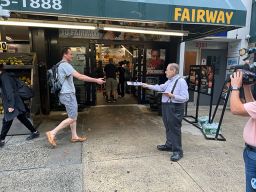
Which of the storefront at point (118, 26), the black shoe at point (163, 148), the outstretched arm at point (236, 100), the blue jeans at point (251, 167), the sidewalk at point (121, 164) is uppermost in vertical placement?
the storefront at point (118, 26)

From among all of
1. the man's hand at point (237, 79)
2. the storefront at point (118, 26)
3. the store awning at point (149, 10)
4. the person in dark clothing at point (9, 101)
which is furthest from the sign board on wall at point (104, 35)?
the man's hand at point (237, 79)

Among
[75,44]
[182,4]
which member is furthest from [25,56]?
[182,4]

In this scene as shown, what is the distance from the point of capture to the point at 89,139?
481 centimetres

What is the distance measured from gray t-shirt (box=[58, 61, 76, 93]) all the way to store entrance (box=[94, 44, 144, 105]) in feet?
11.3

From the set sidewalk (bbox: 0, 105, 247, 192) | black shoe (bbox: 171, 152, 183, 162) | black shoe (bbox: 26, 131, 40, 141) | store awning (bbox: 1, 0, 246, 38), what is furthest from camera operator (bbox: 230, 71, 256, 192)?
black shoe (bbox: 26, 131, 40, 141)

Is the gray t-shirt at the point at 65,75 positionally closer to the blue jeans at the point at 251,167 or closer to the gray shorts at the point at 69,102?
the gray shorts at the point at 69,102

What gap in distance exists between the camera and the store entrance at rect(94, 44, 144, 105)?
827cm

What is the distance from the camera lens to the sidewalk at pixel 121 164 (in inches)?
124

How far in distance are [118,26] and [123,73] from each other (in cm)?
513

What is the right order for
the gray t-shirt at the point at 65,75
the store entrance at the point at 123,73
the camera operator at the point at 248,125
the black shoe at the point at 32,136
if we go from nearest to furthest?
the camera operator at the point at 248,125 < the gray t-shirt at the point at 65,75 < the black shoe at the point at 32,136 < the store entrance at the point at 123,73

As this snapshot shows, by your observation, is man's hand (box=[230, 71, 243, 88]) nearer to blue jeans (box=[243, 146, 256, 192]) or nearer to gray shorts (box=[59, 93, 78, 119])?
blue jeans (box=[243, 146, 256, 192])

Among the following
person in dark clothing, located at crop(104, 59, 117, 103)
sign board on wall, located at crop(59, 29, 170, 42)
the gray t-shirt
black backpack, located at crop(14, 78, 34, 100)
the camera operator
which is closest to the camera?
the camera operator

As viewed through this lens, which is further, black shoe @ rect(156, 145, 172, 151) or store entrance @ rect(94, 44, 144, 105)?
store entrance @ rect(94, 44, 144, 105)

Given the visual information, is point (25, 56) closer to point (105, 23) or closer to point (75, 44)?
point (75, 44)
